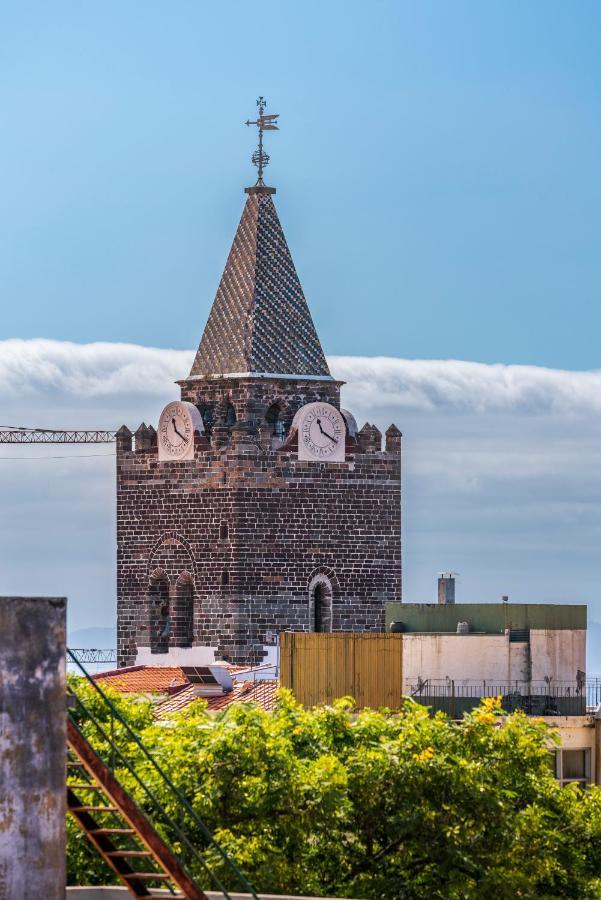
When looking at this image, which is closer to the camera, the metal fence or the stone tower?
the metal fence

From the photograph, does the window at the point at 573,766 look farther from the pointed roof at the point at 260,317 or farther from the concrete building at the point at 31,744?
the concrete building at the point at 31,744

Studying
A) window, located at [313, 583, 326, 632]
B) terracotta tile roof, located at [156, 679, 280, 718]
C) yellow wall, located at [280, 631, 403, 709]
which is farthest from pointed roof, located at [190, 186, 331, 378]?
yellow wall, located at [280, 631, 403, 709]

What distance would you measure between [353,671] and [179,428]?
2068 cm

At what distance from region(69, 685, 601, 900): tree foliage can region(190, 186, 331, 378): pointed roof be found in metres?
32.7

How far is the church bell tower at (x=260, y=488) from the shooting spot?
81.0 meters

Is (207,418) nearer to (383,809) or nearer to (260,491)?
(260,491)

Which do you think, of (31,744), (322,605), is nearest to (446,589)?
(322,605)

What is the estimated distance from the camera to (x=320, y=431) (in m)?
81.7

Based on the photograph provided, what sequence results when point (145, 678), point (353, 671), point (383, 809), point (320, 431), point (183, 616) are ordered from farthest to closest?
1. point (183, 616)
2. point (320, 431)
3. point (145, 678)
4. point (353, 671)
5. point (383, 809)

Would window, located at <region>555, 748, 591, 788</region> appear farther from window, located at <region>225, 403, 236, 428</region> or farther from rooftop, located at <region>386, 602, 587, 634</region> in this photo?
window, located at <region>225, 403, 236, 428</region>

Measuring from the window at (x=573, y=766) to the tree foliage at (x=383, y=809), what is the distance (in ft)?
31.6

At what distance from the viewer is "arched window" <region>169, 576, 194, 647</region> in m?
82.5

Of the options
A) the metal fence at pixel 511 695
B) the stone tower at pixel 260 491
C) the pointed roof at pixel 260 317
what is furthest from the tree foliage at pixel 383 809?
the pointed roof at pixel 260 317

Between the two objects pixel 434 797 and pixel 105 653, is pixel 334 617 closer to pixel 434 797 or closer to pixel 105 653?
pixel 105 653
